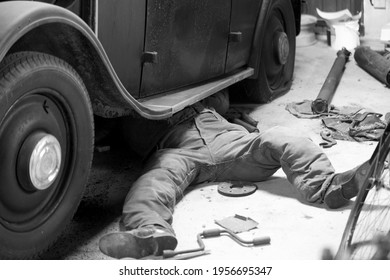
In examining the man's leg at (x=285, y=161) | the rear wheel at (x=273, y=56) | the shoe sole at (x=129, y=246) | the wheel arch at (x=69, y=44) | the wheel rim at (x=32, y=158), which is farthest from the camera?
the rear wheel at (x=273, y=56)

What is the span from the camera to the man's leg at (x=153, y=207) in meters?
2.00

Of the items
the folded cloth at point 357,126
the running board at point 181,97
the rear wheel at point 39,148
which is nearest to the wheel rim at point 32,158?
the rear wheel at point 39,148

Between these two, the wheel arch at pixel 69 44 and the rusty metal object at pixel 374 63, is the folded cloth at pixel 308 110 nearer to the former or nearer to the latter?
the rusty metal object at pixel 374 63

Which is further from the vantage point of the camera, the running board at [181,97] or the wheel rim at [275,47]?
the wheel rim at [275,47]

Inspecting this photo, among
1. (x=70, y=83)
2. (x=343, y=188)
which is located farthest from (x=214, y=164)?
(x=70, y=83)

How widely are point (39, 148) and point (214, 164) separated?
1.06 metres

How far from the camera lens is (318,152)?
2455mm

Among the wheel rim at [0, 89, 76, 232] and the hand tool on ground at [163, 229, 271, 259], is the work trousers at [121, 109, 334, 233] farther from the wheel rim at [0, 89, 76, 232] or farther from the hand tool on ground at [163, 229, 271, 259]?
the wheel rim at [0, 89, 76, 232]

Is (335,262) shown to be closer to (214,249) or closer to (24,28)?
(214,249)

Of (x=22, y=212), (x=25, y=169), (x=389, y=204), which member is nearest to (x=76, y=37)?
(x=25, y=169)

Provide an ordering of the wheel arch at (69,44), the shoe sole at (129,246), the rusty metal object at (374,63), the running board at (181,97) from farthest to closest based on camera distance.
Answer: the rusty metal object at (374,63)
the running board at (181,97)
the shoe sole at (129,246)
the wheel arch at (69,44)

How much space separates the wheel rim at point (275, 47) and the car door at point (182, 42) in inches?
32.3

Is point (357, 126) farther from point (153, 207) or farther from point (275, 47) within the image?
point (153, 207)

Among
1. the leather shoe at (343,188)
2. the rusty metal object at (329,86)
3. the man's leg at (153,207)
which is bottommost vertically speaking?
the rusty metal object at (329,86)
